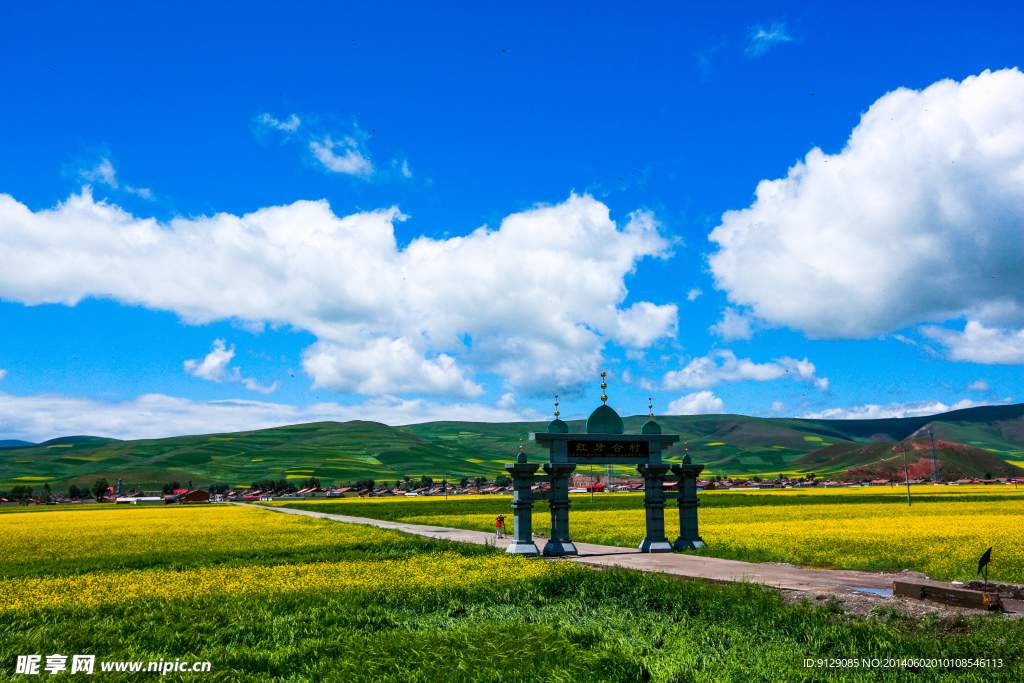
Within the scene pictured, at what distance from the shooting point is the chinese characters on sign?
2908 cm

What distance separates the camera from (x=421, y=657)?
1031 centimetres

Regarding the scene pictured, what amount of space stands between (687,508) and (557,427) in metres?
7.24

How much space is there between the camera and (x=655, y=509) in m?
29.1

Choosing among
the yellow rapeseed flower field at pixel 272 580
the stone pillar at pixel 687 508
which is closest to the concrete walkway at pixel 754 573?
the stone pillar at pixel 687 508

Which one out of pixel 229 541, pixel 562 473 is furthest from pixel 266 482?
pixel 562 473

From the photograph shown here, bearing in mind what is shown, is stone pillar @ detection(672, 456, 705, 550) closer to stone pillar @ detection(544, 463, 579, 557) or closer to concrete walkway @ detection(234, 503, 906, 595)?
concrete walkway @ detection(234, 503, 906, 595)

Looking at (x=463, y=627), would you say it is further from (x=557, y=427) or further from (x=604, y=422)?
(x=604, y=422)

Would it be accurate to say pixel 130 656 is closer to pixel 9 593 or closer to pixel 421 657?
pixel 421 657

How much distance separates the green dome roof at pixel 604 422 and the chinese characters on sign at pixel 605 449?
897 millimetres

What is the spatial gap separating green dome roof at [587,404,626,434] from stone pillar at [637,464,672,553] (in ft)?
6.97

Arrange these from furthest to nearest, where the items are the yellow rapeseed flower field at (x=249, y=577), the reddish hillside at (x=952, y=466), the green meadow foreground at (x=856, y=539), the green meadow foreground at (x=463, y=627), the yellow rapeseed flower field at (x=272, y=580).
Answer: the reddish hillside at (x=952, y=466)
the green meadow foreground at (x=856, y=539)
the yellow rapeseed flower field at (x=249, y=577)
the yellow rapeseed flower field at (x=272, y=580)
the green meadow foreground at (x=463, y=627)

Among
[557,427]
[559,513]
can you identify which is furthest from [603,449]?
[559,513]

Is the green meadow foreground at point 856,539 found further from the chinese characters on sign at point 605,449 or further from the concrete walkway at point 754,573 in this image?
the chinese characters on sign at point 605,449

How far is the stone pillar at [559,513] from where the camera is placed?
2770cm
